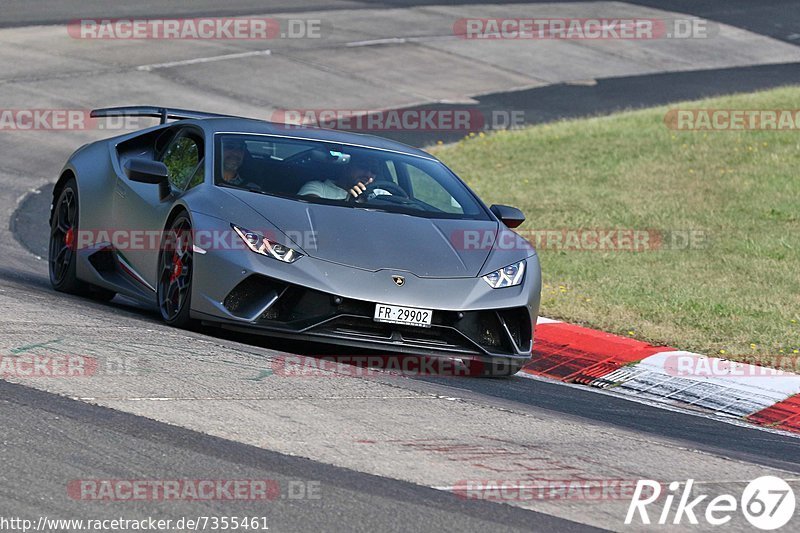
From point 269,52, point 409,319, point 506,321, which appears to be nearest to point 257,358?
point 409,319

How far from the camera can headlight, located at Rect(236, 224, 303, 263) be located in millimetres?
7416

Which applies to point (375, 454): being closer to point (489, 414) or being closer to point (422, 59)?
point (489, 414)

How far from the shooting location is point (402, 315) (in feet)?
24.3

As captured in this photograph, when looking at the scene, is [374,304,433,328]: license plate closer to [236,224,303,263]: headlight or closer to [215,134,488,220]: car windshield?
[236,224,303,263]: headlight

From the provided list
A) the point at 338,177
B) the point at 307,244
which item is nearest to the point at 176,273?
the point at 307,244

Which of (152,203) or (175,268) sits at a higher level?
(152,203)

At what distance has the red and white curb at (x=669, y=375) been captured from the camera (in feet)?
26.7

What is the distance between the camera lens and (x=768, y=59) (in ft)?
91.7

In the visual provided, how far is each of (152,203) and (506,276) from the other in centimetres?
221

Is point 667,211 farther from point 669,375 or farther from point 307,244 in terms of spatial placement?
point 307,244

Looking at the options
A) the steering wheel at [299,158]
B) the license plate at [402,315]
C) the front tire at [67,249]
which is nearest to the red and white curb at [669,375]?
the license plate at [402,315]

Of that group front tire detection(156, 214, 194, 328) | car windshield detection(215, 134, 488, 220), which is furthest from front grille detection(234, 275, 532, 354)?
car windshield detection(215, 134, 488, 220)

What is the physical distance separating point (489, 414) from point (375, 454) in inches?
41.4

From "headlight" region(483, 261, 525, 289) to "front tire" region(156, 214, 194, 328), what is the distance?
163 centimetres
